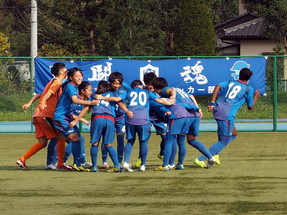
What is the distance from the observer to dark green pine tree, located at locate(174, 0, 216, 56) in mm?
39938

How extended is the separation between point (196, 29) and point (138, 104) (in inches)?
1055

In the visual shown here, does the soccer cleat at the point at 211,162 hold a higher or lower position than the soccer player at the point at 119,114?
lower

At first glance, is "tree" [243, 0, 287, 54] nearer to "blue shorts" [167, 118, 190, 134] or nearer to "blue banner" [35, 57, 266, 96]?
"blue banner" [35, 57, 266, 96]

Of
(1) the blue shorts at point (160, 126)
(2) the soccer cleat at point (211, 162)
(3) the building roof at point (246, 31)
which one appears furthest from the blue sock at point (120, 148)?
(3) the building roof at point (246, 31)

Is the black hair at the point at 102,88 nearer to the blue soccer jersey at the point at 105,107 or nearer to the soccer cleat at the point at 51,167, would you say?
the blue soccer jersey at the point at 105,107

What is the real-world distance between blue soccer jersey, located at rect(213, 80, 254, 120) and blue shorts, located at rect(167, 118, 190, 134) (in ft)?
2.20

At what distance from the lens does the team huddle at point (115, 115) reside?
13.7 meters

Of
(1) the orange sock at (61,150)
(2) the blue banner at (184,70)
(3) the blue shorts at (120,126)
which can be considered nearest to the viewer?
(1) the orange sock at (61,150)

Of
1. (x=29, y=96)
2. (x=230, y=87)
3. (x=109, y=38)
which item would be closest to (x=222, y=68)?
(x=29, y=96)

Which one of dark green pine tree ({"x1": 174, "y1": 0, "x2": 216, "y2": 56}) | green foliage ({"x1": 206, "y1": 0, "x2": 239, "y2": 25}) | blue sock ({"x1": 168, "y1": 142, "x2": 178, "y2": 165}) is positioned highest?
green foliage ({"x1": 206, "y1": 0, "x2": 239, "y2": 25})

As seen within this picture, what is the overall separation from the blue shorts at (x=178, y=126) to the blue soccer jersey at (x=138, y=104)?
385mm

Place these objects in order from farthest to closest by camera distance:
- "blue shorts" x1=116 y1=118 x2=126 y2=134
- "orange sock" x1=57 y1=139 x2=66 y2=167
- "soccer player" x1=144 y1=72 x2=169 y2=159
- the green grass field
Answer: "blue shorts" x1=116 y1=118 x2=126 y2=134 → "soccer player" x1=144 y1=72 x2=169 y2=159 → "orange sock" x1=57 y1=139 x2=66 y2=167 → the green grass field

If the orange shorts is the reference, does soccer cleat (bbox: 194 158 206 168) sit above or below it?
below

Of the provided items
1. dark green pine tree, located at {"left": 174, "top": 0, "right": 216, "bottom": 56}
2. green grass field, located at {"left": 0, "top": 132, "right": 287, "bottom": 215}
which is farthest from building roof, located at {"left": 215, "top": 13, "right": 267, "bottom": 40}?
green grass field, located at {"left": 0, "top": 132, "right": 287, "bottom": 215}
